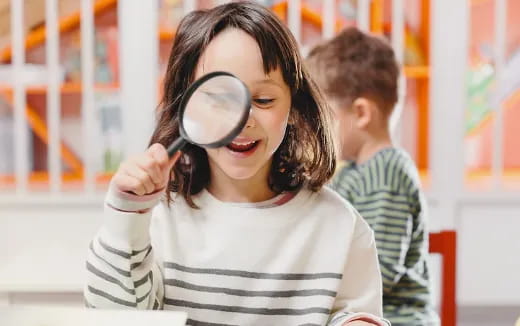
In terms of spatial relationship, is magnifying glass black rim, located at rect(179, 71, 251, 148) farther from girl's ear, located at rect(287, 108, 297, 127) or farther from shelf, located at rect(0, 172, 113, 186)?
shelf, located at rect(0, 172, 113, 186)

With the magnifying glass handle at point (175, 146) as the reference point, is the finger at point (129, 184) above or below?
below

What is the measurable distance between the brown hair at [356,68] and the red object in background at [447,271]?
437mm

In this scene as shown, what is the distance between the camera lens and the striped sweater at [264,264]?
1062mm

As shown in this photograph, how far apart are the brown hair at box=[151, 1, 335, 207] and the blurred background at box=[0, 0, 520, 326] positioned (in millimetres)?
1804

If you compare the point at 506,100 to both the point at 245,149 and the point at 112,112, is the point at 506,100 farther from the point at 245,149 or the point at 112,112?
the point at 245,149

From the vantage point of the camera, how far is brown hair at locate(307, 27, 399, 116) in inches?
69.1

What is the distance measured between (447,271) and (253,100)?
572 mm

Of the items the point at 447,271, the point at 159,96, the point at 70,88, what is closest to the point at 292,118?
the point at 447,271

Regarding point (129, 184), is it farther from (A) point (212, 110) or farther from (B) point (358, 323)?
(B) point (358, 323)

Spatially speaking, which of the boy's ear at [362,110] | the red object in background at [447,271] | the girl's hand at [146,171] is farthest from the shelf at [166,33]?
the girl's hand at [146,171]

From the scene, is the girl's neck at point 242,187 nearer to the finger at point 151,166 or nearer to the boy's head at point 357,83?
the finger at point 151,166

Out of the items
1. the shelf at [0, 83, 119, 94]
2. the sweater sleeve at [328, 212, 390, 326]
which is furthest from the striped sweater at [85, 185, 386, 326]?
the shelf at [0, 83, 119, 94]

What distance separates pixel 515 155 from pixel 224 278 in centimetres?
251

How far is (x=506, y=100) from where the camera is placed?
3129mm
